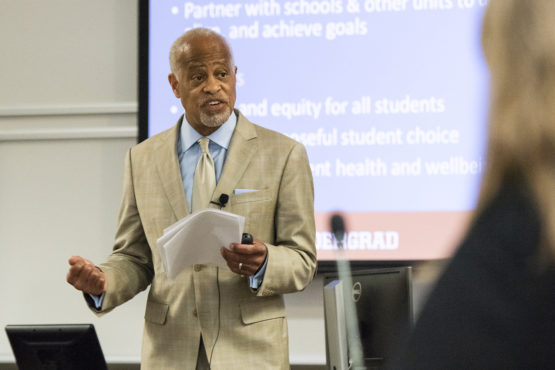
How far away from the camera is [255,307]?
7.38 ft

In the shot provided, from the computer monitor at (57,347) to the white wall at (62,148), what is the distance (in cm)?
129

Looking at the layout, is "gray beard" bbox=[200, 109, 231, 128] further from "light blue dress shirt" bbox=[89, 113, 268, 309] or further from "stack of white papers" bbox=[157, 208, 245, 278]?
"stack of white papers" bbox=[157, 208, 245, 278]

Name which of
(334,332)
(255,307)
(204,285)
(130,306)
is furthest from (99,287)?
(130,306)

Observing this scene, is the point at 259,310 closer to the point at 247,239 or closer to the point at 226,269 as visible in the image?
the point at 226,269

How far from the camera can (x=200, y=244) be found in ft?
6.97

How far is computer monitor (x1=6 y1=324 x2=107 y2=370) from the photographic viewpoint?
2.48 m

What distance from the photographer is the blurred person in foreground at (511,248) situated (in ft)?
2.11

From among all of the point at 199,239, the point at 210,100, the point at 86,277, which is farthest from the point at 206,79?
the point at 86,277

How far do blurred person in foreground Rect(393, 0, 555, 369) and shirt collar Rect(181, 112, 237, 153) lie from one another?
1741mm

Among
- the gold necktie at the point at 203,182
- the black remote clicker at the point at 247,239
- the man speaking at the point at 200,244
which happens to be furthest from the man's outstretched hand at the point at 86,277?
the black remote clicker at the point at 247,239

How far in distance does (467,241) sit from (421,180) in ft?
9.83

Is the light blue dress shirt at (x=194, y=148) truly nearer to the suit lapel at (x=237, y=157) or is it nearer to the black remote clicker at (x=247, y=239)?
the suit lapel at (x=237, y=157)

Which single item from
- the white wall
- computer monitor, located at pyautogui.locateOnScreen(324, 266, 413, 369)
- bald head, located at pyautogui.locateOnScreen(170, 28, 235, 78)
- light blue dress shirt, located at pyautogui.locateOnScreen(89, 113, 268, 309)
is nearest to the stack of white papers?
light blue dress shirt, located at pyautogui.locateOnScreen(89, 113, 268, 309)

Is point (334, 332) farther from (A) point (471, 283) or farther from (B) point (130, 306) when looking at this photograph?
(B) point (130, 306)
